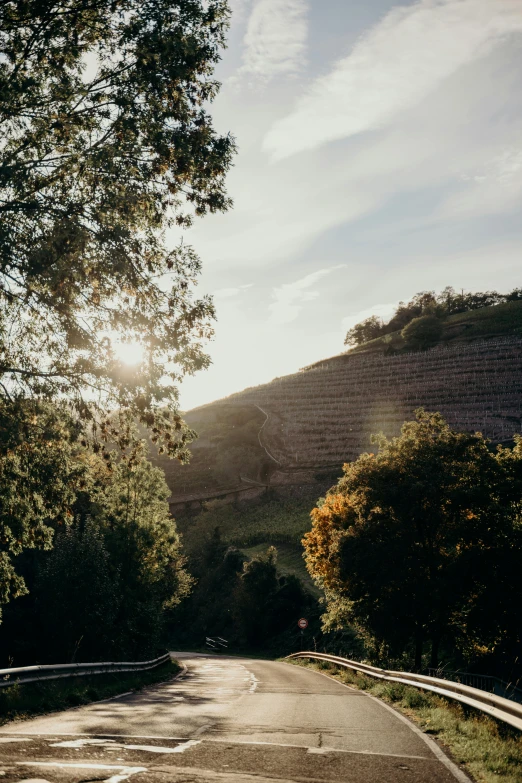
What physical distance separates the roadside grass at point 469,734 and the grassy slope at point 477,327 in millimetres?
131310

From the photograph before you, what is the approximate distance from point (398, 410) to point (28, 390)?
96.2 m

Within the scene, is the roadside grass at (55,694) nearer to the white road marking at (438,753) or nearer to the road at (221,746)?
the road at (221,746)

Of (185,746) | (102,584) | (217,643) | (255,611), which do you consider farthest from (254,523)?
(185,746)

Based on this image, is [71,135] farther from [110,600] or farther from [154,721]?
[110,600]

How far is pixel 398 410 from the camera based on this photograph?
105312 mm

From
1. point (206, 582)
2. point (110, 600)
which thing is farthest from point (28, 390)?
point (206, 582)

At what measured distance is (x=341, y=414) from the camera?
11031cm

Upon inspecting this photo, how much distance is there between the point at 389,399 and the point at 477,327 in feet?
158

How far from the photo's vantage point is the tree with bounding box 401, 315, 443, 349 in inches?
5679

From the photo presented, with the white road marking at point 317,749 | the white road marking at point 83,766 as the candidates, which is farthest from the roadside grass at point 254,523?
the white road marking at point 83,766

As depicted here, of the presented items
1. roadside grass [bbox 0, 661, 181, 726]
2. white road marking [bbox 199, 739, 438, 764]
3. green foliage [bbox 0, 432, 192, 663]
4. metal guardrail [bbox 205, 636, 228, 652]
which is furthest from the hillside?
white road marking [bbox 199, 739, 438, 764]

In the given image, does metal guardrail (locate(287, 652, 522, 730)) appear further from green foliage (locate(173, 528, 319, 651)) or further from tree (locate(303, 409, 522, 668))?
green foliage (locate(173, 528, 319, 651))

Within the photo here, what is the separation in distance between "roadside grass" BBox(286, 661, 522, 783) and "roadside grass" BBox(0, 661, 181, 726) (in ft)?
21.7

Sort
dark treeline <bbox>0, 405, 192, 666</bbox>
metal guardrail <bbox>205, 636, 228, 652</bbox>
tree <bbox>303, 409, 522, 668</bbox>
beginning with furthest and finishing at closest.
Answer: metal guardrail <bbox>205, 636, 228, 652</bbox>, tree <bbox>303, 409, 522, 668</bbox>, dark treeline <bbox>0, 405, 192, 666</bbox>
